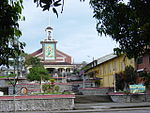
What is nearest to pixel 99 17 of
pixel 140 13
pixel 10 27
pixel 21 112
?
pixel 140 13

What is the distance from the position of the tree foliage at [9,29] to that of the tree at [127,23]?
124cm

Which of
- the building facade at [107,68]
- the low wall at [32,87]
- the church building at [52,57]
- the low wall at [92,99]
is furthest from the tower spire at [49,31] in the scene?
the low wall at [92,99]

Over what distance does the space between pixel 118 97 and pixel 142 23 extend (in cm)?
2710

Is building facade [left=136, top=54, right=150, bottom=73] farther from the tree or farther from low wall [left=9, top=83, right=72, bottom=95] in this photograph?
low wall [left=9, top=83, right=72, bottom=95]

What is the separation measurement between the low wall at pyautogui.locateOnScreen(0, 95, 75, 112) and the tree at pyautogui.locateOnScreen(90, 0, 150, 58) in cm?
2023

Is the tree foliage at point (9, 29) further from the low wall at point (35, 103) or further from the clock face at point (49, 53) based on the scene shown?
the clock face at point (49, 53)

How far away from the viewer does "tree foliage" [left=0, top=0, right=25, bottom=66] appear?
336 centimetres

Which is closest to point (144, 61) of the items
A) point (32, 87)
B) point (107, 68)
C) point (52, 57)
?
point (32, 87)

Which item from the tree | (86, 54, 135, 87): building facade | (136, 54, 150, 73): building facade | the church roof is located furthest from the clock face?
the tree

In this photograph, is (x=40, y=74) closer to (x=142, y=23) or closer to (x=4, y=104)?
(x=4, y=104)

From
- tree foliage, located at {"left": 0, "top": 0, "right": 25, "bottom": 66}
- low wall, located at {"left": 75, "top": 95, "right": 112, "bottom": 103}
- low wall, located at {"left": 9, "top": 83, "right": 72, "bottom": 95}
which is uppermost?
tree foliage, located at {"left": 0, "top": 0, "right": 25, "bottom": 66}

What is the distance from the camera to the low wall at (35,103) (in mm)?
23859

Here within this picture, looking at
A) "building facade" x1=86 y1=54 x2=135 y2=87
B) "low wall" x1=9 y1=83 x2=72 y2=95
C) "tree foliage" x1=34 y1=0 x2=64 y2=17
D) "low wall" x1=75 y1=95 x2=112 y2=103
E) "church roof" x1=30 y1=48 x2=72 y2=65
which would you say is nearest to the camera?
"tree foliage" x1=34 y1=0 x2=64 y2=17

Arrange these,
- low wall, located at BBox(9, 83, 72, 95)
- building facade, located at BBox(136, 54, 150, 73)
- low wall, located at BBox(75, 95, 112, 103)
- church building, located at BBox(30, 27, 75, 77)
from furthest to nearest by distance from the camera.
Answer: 1. church building, located at BBox(30, 27, 75, 77)
2. low wall, located at BBox(9, 83, 72, 95)
3. low wall, located at BBox(75, 95, 112, 103)
4. building facade, located at BBox(136, 54, 150, 73)
